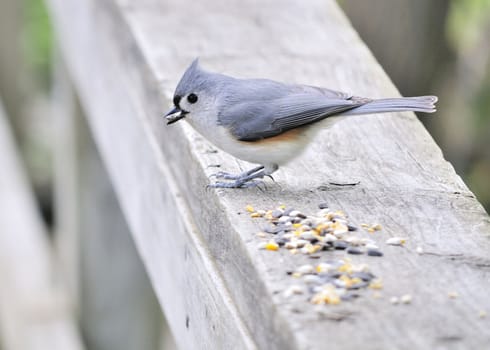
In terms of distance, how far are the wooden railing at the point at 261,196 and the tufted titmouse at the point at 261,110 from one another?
44mm

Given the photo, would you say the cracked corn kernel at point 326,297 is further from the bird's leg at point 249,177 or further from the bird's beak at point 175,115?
the bird's beak at point 175,115

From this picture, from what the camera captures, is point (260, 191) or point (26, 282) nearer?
point (260, 191)

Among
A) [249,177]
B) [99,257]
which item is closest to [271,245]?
[249,177]

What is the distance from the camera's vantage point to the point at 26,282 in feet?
13.9

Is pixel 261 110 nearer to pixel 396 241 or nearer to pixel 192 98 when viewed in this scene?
pixel 192 98

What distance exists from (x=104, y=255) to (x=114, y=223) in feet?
0.47

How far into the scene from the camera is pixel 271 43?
2.61 m

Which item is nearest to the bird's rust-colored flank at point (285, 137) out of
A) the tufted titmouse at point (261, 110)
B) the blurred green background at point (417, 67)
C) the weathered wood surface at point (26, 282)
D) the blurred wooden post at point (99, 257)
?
the tufted titmouse at point (261, 110)

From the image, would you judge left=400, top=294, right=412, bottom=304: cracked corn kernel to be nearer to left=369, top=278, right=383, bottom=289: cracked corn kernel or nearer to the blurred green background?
left=369, top=278, right=383, bottom=289: cracked corn kernel

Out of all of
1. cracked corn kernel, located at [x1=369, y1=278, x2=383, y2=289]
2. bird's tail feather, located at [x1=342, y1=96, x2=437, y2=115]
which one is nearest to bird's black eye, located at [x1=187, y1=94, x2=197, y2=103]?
bird's tail feather, located at [x1=342, y1=96, x2=437, y2=115]

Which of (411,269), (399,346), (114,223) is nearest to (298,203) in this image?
(411,269)

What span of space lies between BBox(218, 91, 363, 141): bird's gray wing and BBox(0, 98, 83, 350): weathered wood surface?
6.40ft

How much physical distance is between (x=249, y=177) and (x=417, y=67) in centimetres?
261

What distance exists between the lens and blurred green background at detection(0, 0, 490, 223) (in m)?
4.38
